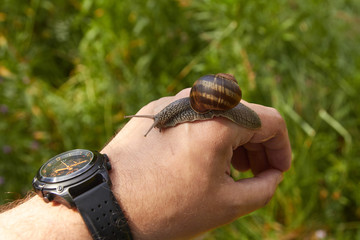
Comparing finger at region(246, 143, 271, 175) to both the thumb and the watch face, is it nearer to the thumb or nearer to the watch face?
the thumb

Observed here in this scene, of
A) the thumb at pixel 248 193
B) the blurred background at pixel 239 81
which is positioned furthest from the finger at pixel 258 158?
the blurred background at pixel 239 81

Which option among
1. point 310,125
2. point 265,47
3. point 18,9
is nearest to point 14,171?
point 18,9

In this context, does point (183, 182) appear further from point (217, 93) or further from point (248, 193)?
point (217, 93)

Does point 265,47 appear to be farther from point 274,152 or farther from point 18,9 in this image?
point 18,9

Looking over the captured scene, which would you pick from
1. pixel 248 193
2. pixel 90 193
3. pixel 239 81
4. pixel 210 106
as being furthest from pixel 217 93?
pixel 239 81

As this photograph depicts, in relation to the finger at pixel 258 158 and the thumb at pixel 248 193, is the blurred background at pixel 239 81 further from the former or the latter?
the thumb at pixel 248 193

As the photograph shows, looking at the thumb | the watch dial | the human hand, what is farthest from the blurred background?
the watch dial

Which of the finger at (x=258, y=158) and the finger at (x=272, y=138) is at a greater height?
the finger at (x=272, y=138)
